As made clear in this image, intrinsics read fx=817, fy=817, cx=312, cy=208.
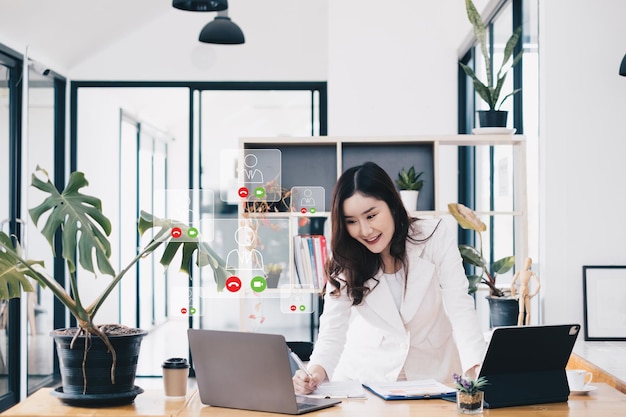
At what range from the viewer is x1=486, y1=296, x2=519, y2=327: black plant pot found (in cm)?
375

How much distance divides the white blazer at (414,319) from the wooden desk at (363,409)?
45cm

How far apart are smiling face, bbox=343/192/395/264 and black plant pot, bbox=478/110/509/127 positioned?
4.92 feet

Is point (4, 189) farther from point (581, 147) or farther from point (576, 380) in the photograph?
Answer: point (576, 380)

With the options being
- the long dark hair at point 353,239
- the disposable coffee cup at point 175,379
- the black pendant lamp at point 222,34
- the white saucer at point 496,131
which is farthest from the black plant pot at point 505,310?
the black pendant lamp at point 222,34

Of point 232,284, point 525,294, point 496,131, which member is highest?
point 496,131

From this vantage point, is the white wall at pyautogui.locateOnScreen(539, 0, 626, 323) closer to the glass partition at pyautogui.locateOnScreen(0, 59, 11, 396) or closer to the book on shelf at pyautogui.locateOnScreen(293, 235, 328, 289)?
the book on shelf at pyautogui.locateOnScreen(293, 235, 328, 289)

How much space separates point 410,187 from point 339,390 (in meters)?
2.07

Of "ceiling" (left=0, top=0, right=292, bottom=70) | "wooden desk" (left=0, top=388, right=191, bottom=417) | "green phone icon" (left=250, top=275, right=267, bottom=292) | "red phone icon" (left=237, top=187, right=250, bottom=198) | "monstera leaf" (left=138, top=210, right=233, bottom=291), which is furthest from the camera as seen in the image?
"ceiling" (left=0, top=0, right=292, bottom=70)

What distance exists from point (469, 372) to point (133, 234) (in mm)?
5306

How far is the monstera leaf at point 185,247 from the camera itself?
2.54 m

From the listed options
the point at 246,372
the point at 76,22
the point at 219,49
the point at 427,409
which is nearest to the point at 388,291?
the point at 427,409

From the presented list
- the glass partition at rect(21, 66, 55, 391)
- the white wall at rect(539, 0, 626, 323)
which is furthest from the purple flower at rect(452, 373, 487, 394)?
the glass partition at rect(21, 66, 55, 391)

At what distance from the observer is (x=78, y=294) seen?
7.87 feet

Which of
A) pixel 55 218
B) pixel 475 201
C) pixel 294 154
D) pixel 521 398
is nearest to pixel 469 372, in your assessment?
pixel 521 398
